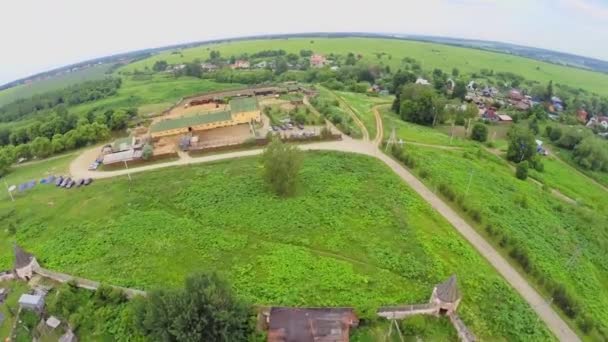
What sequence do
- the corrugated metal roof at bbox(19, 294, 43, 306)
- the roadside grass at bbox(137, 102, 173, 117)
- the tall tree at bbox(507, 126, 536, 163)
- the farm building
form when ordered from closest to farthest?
the farm building → the corrugated metal roof at bbox(19, 294, 43, 306) → the tall tree at bbox(507, 126, 536, 163) → the roadside grass at bbox(137, 102, 173, 117)

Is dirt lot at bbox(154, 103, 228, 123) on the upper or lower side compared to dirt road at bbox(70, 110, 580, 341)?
upper

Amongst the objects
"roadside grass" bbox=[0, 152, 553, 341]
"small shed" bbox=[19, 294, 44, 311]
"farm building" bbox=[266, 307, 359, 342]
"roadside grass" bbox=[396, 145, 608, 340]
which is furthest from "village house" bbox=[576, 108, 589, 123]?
"small shed" bbox=[19, 294, 44, 311]

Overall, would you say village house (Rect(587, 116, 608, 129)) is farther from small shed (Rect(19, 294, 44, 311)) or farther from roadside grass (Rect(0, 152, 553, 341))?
small shed (Rect(19, 294, 44, 311))

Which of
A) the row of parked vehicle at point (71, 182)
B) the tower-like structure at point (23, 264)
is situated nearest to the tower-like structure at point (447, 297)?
the tower-like structure at point (23, 264)

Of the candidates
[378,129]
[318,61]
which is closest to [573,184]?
[378,129]

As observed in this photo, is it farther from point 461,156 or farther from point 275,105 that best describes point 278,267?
point 275,105

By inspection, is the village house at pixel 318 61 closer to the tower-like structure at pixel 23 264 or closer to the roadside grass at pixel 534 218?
the roadside grass at pixel 534 218
